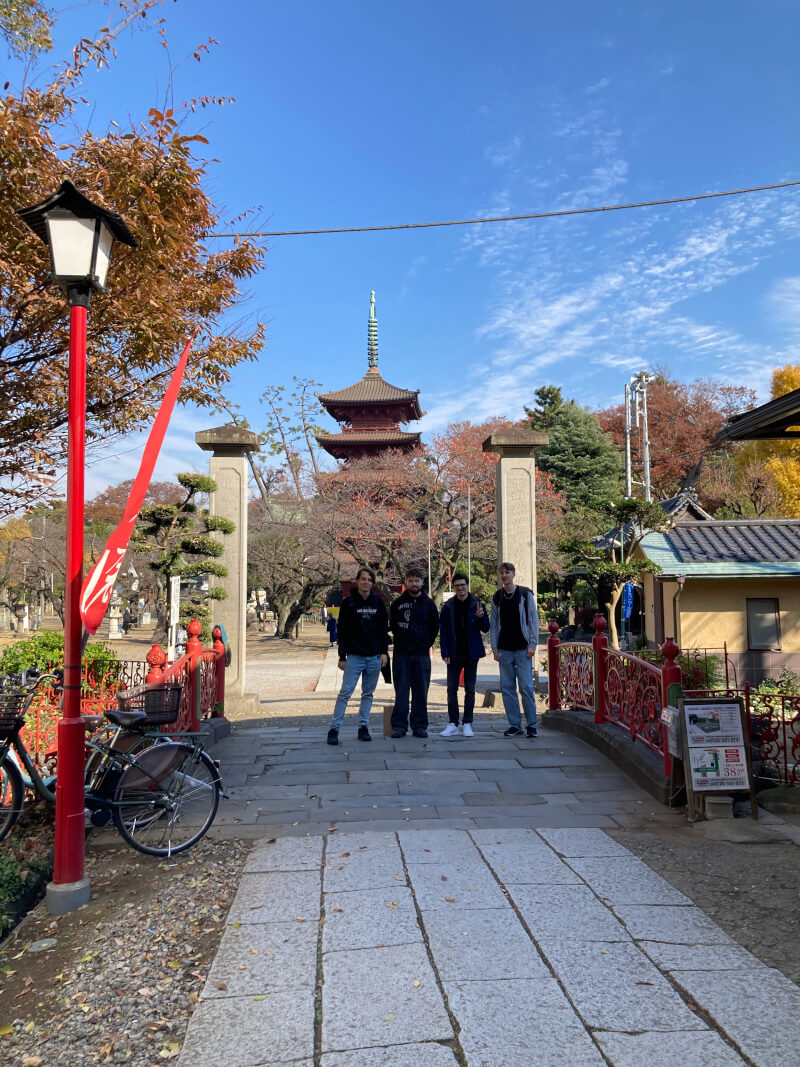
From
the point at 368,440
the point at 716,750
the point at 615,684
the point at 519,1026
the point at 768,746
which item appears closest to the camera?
the point at 519,1026

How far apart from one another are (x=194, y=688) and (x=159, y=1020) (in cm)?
505

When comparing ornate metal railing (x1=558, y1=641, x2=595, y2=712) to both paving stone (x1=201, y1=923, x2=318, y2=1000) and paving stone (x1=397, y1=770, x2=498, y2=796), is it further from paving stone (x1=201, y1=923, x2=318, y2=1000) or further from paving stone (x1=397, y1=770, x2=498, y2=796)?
paving stone (x1=201, y1=923, x2=318, y2=1000)

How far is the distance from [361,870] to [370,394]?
3324 centimetres

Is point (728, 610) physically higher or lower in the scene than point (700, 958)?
higher

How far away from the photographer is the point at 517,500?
10.5 meters

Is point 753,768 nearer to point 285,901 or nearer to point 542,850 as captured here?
point 542,850

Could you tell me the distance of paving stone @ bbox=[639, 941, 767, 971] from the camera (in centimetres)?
289

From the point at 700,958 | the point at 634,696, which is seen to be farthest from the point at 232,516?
the point at 700,958

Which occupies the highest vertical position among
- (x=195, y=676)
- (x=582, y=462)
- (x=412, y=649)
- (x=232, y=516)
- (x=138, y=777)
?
(x=582, y=462)

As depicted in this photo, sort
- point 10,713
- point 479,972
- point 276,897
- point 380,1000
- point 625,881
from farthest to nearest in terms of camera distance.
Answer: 1. point 10,713
2. point 625,881
3. point 276,897
4. point 479,972
5. point 380,1000

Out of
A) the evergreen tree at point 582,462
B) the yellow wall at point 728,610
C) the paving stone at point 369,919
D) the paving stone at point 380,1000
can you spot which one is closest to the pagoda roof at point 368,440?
the evergreen tree at point 582,462

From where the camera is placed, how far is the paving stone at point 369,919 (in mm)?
3143

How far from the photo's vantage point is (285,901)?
11.8ft

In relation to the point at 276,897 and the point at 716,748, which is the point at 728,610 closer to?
the point at 716,748
